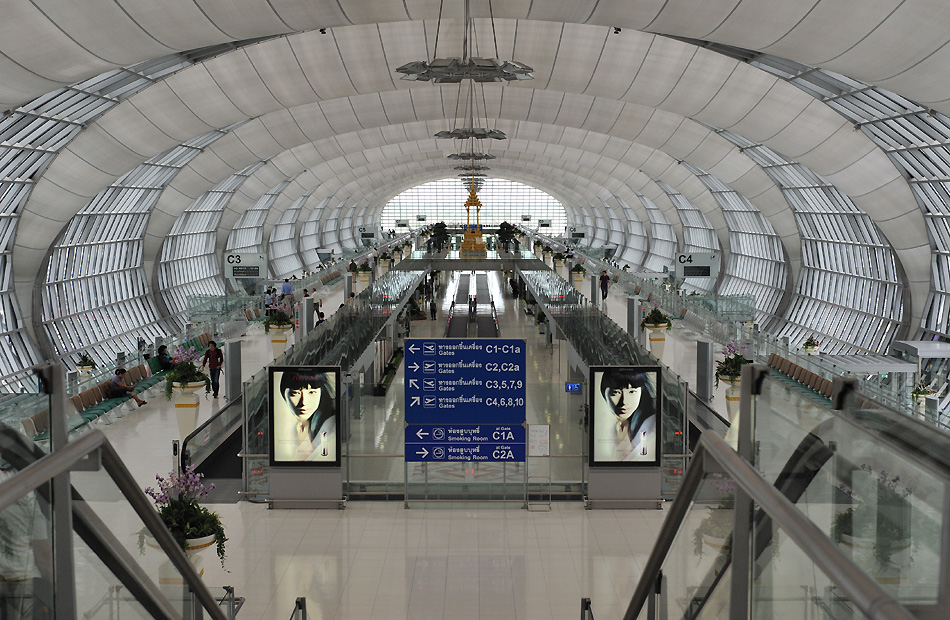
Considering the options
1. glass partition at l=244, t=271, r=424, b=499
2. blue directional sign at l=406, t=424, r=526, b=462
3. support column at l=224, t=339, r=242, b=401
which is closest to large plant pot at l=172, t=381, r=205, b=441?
glass partition at l=244, t=271, r=424, b=499

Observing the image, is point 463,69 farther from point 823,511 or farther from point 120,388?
point 823,511

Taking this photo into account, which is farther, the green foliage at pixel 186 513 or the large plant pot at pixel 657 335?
the large plant pot at pixel 657 335

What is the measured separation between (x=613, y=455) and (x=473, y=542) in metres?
2.99

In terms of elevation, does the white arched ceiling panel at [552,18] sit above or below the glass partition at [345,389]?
above

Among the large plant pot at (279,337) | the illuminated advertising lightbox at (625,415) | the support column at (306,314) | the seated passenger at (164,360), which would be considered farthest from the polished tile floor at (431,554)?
the large plant pot at (279,337)

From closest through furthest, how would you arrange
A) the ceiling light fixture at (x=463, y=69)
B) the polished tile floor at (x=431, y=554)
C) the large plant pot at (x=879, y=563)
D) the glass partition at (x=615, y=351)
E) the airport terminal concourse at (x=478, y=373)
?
the large plant pot at (x=879, y=563), the airport terminal concourse at (x=478, y=373), the polished tile floor at (x=431, y=554), the glass partition at (x=615, y=351), the ceiling light fixture at (x=463, y=69)

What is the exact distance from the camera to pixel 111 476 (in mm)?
3738

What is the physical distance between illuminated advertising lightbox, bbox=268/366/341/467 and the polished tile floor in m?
0.62

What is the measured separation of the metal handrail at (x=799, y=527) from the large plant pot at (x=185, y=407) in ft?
47.1

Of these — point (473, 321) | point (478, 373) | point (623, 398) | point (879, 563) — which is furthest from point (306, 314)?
point (879, 563)

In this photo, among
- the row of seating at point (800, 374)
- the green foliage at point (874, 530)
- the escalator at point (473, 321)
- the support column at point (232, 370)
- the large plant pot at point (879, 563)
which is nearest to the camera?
the large plant pot at point (879, 563)

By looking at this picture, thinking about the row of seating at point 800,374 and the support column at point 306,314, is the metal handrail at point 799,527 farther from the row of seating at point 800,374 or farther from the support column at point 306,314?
the support column at point 306,314

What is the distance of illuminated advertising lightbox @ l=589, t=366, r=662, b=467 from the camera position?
1444 centimetres

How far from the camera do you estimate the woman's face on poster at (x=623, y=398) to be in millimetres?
14641
